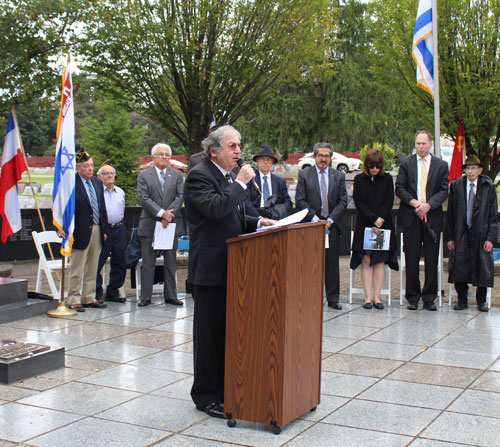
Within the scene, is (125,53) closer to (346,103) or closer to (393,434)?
(393,434)

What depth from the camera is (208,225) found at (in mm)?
4992

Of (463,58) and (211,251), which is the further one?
(463,58)

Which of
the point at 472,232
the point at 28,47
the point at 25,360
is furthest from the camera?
the point at 28,47

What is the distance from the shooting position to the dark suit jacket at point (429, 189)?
31.3ft

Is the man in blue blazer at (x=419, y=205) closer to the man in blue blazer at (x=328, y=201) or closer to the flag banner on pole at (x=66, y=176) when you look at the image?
the man in blue blazer at (x=328, y=201)

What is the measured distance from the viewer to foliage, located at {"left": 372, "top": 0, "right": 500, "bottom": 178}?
46.3 feet

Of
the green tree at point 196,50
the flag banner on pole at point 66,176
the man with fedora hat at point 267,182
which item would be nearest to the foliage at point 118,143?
the green tree at point 196,50

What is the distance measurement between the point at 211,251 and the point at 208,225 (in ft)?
0.62

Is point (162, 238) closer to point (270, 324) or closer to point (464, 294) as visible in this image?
point (464, 294)

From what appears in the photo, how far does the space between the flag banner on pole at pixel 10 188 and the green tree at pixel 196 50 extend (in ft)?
12.2

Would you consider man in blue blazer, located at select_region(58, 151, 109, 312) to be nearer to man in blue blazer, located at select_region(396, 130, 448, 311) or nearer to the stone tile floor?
the stone tile floor

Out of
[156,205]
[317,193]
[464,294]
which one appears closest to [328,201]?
[317,193]

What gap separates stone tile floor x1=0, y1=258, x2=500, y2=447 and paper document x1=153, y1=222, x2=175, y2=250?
108 centimetres

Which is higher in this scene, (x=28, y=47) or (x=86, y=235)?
(x=28, y=47)
